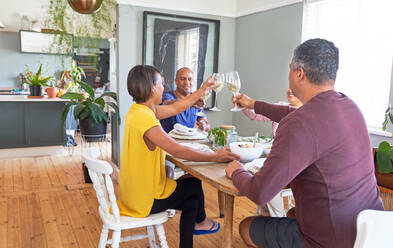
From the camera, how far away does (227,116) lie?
448 centimetres

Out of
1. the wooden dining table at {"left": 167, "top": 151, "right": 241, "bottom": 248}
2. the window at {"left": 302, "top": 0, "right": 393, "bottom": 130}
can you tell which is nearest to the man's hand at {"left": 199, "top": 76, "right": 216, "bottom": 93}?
the wooden dining table at {"left": 167, "top": 151, "right": 241, "bottom": 248}

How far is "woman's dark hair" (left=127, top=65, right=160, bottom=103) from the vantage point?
1.86m

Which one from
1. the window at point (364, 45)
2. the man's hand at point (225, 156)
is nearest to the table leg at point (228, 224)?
the man's hand at point (225, 156)

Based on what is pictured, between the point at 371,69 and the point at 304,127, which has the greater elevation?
the point at 371,69

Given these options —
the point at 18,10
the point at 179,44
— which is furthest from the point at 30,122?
the point at 18,10

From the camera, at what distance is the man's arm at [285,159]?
115cm

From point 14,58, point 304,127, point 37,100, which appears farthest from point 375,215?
point 14,58

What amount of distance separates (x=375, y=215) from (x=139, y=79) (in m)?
1.32

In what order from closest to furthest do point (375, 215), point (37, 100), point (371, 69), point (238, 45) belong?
point (375, 215) < point (371, 69) < point (238, 45) < point (37, 100)

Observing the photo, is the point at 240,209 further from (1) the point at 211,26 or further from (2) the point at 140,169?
→ (1) the point at 211,26

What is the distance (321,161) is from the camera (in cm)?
119

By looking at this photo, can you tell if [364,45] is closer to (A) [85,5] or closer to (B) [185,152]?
(B) [185,152]

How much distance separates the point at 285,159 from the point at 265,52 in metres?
2.85

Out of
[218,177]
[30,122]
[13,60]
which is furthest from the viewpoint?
[13,60]
